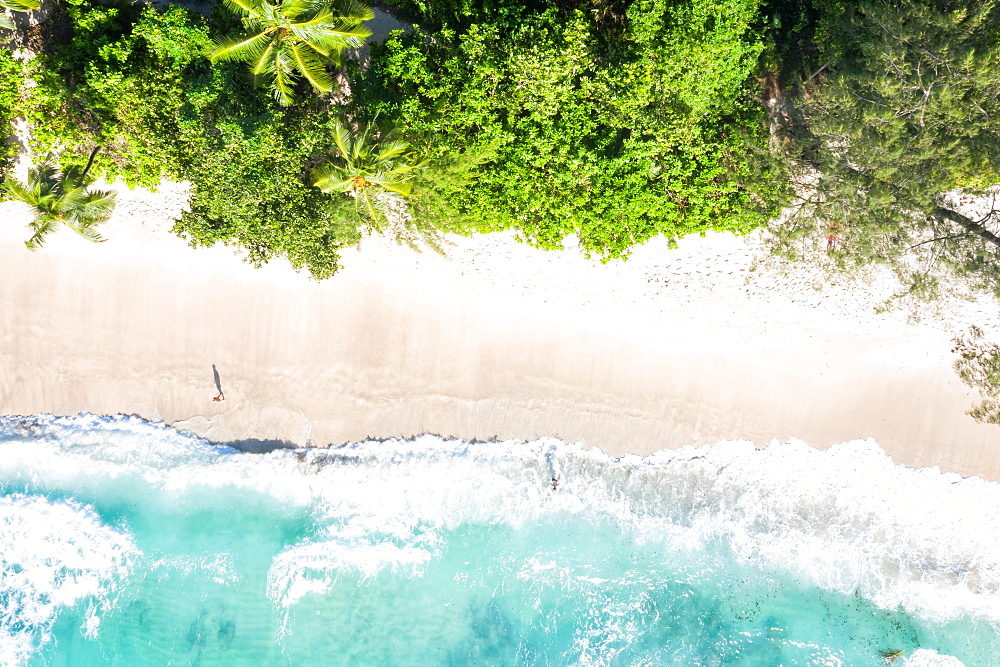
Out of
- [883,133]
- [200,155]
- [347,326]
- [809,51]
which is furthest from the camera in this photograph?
[347,326]

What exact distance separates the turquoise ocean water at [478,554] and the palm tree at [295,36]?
899 centimetres

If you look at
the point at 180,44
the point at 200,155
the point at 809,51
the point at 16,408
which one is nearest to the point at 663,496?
the point at 809,51

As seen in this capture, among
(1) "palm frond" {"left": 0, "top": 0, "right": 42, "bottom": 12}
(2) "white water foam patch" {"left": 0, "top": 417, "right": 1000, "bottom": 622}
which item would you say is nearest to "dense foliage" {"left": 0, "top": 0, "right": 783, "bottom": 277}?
(1) "palm frond" {"left": 0, "top": 0, "right": 42, "bottom": 12}

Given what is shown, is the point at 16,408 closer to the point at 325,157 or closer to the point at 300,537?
the point at 300,537

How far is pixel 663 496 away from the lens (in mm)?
14430

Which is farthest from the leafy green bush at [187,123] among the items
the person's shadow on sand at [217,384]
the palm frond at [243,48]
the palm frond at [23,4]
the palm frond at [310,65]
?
the person's shadow on sand at [217,384]

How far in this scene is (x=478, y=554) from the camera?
48.1 feet

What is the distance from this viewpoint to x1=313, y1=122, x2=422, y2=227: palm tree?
10.8 meters

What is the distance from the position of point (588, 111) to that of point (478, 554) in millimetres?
11329

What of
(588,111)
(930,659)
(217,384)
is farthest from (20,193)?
(930,659)

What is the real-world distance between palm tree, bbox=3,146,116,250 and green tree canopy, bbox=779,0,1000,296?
16223mm

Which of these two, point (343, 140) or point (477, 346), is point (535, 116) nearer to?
point (343, 140)

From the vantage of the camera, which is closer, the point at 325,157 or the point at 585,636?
the point at 325,157

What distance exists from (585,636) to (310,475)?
A: 28.0 feet
